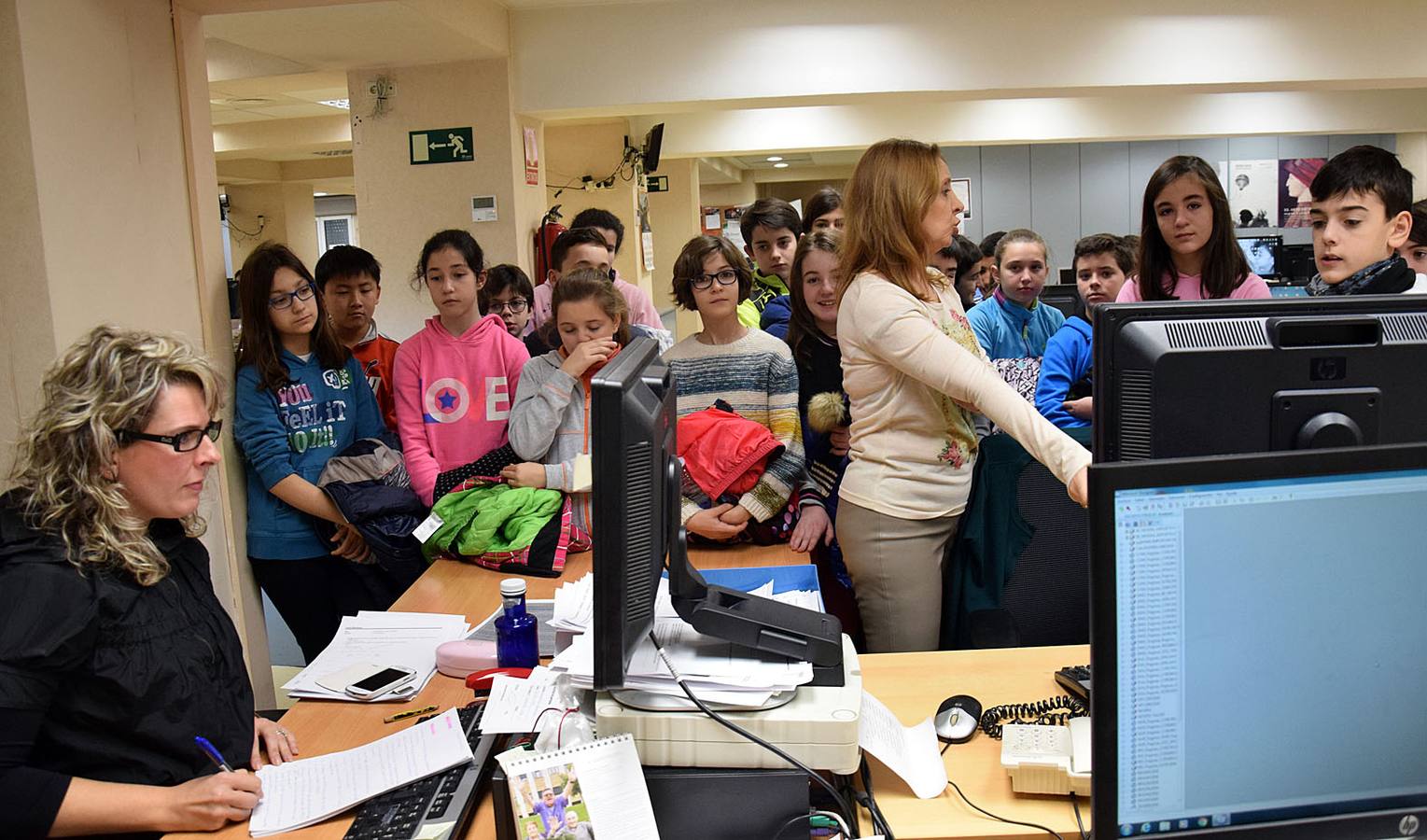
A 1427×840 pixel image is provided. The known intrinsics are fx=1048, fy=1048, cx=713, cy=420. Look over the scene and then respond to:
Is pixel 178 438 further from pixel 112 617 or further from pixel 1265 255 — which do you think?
pixel 1265 255

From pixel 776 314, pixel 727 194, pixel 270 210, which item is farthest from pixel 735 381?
pixel 727 194

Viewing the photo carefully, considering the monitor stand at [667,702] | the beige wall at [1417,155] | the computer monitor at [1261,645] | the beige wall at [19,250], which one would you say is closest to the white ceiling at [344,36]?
the beige wall at [19,250]

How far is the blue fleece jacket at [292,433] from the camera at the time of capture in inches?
110

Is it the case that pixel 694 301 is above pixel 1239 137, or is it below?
below

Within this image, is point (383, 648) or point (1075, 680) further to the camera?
point (383, 648)

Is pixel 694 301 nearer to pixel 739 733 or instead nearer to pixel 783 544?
pixel 783 544

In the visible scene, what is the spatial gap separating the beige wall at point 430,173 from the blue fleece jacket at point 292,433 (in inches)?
81.4

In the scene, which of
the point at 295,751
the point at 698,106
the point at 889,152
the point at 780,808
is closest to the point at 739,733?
the point at 780,808

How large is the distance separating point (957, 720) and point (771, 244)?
2.31m

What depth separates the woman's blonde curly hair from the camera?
56.1 inches

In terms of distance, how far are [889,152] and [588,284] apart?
2.88ft

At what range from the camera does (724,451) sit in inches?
100

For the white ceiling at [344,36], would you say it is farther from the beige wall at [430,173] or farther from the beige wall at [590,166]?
the beige wall at [590,166]

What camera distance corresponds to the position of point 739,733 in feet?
3.97
